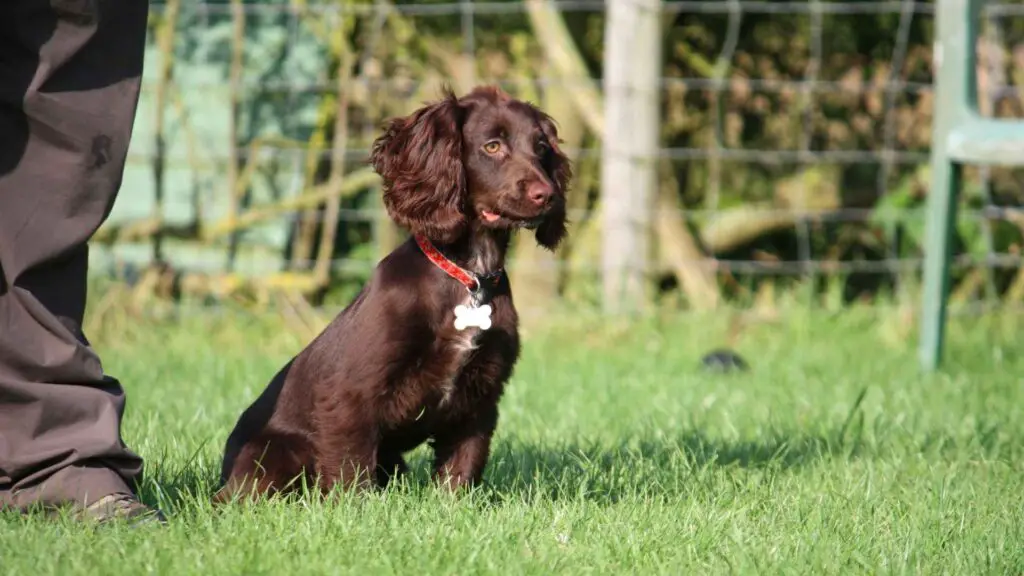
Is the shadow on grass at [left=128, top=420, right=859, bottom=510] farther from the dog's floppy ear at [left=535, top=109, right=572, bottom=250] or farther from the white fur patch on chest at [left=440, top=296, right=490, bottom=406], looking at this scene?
the dog's floppy ear at [left=535, top=109, right=572, bottom=250]

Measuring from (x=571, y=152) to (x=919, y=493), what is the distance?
3731 millimetres

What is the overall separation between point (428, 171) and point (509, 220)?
9.2 inches

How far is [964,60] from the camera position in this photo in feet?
17.7

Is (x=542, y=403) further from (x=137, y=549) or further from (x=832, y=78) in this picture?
(x=832, y=78)

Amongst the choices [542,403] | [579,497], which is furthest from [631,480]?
[542,403]

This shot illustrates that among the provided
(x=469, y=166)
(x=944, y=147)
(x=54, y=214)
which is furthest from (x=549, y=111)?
(x=54, y=214)

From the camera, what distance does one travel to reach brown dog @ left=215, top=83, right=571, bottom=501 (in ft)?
10.3

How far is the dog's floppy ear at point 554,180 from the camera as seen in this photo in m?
3.46

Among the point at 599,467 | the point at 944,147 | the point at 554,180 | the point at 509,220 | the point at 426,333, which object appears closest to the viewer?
the point at 426,333

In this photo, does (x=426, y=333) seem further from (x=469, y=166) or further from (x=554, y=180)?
(x=554, y=180)

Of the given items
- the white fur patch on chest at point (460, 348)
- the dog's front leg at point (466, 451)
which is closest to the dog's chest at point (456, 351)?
the white fur patch on chest at point (460, 348)

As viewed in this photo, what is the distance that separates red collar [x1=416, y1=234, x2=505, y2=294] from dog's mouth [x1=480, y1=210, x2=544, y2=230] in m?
0.12

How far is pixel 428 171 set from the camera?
Answer: 3.32 metres

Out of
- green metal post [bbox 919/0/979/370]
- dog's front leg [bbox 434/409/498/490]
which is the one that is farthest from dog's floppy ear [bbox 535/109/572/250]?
green metal post [bbox 919/0/979/370]
